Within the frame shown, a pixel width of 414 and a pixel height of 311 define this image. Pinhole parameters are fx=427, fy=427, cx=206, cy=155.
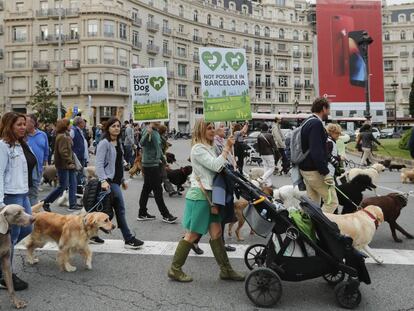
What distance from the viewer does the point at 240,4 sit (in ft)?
259

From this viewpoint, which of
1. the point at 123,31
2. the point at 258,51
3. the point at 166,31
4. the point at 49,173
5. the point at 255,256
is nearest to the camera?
the point at 255,256

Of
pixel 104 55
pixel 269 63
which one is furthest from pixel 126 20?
pixel 269 63

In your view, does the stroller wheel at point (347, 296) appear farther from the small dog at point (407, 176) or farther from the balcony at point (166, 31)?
the balcony at point (166, 31)

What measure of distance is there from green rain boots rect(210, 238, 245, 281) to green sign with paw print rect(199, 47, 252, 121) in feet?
6.52

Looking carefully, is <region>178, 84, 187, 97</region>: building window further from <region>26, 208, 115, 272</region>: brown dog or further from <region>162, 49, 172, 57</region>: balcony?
<region>26, 208, 115, 272</region>: brown dog

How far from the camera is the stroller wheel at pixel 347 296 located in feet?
13.3

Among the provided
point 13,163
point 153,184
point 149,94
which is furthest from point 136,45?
point 13,163

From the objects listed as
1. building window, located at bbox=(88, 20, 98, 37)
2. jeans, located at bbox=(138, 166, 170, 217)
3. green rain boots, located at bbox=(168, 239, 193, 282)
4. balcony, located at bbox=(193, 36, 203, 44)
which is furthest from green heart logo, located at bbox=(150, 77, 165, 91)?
balcony, located at bbox=(193, 36, 203, 44)

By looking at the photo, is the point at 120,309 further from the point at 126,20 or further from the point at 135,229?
the point at 126,20

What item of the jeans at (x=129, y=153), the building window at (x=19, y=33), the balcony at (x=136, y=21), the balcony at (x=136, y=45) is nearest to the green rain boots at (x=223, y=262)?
the jeans at (x=129, y=153)

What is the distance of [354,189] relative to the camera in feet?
22.1

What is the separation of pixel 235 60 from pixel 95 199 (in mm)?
2943

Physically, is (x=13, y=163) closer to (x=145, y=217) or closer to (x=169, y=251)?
(x=169, y=251)

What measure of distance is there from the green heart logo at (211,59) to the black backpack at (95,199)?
238 cm
